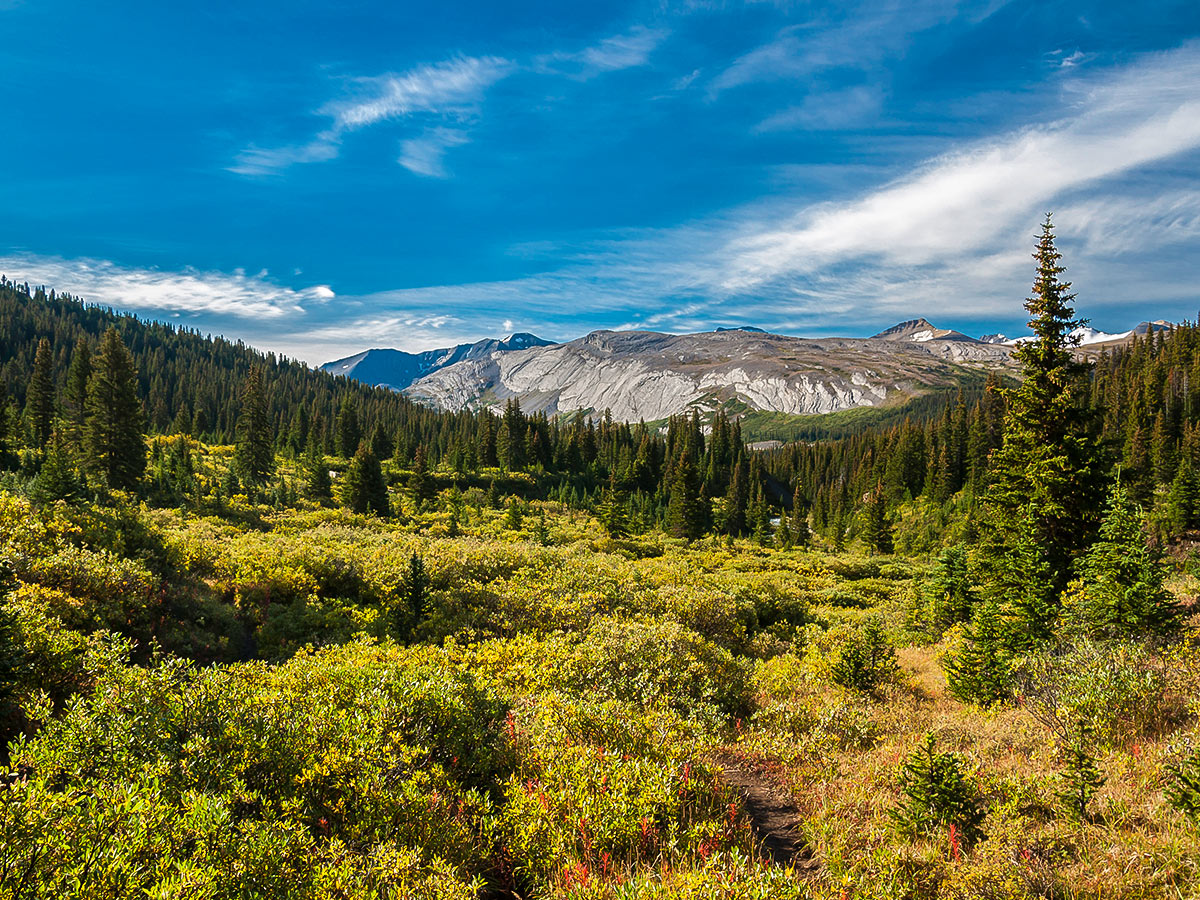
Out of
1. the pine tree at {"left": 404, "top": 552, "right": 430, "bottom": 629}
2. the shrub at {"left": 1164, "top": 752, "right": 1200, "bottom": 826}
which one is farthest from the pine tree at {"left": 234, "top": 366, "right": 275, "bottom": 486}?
the shrub at {"left": 1164, "top": 752, "right": 1200, "bottom": 826}

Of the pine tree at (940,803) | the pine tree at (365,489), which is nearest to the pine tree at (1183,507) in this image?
the pine tree at (940,803)

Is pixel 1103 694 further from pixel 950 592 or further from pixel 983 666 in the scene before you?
pixel 950 592

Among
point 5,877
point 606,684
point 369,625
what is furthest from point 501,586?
point 5,877

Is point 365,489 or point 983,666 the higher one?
point 983,666

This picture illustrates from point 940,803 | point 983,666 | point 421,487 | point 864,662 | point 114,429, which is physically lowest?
point 421,487

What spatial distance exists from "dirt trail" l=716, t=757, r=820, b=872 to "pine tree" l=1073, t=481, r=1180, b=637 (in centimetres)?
823

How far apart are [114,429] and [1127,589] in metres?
62.5

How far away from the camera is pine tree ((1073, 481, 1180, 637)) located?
10375mm

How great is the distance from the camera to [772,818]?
7066 mm

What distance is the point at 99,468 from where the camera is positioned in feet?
149

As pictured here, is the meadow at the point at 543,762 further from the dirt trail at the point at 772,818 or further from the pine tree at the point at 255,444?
the pine tree at the point at 255,444

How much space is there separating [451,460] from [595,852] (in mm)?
92300

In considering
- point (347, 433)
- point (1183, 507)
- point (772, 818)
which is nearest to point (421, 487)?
point (347, 433)

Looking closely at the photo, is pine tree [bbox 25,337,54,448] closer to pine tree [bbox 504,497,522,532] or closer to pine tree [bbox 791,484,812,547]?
pine tree [bbox 504,497,522,532]
